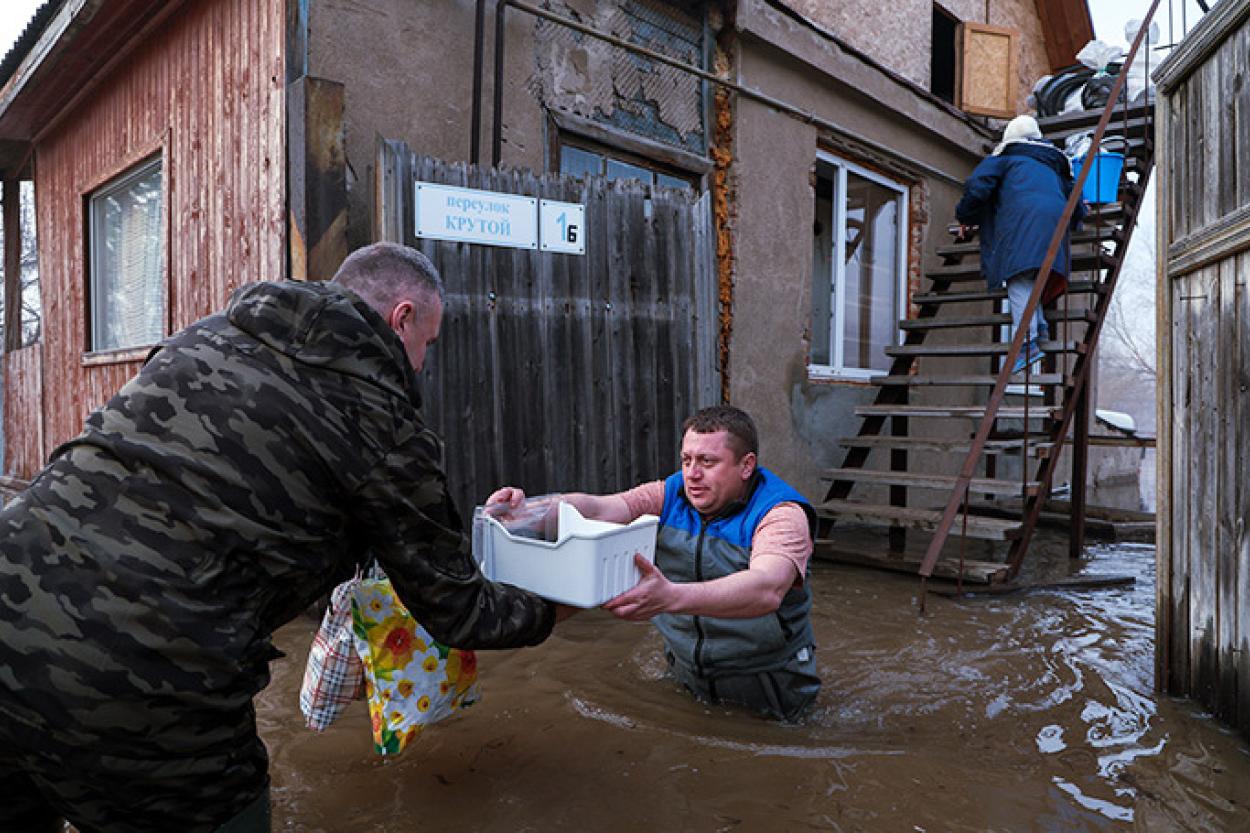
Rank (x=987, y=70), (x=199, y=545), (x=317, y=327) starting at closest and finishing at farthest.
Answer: (x=199, y=545) < (x=317, y=327) < (x=987, y=70)

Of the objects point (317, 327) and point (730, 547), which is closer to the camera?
point (317, 327)

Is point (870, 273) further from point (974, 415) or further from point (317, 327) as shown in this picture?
point (317, 327)

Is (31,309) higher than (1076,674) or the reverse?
higher

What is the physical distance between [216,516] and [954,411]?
5824 millimetres

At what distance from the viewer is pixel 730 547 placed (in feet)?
10.1

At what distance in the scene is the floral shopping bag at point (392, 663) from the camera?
2.34 meters

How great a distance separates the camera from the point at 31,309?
615 inches

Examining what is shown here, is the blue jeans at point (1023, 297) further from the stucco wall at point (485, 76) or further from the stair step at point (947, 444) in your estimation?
the stucco wall at point (485, 76)

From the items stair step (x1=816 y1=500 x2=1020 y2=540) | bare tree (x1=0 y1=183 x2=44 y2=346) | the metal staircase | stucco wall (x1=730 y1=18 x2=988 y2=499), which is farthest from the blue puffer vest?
bare tree (x1=0 y1=183 x2=44 y2=346)

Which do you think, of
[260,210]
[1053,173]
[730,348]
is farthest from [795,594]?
[1053,173]

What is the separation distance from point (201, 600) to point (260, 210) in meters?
3.55

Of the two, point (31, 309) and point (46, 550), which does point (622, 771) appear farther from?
point (31, 309)

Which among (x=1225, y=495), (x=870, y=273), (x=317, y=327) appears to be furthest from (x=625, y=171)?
(x=317, y=327)

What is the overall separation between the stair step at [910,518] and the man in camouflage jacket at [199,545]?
15.0 ft
